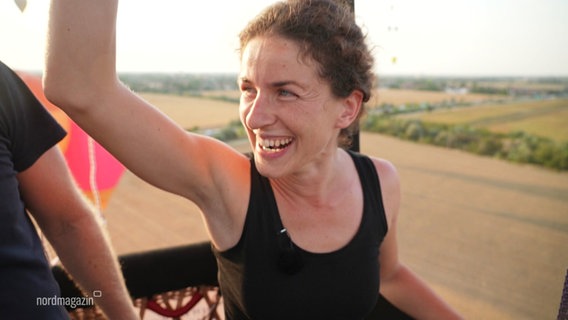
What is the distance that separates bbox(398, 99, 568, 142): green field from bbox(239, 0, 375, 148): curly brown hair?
857cm

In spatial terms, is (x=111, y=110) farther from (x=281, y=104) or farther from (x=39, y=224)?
(x=39, y=224)

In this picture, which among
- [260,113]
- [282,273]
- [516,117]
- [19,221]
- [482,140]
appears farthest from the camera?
[516,117]

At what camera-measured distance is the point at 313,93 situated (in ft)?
4.06

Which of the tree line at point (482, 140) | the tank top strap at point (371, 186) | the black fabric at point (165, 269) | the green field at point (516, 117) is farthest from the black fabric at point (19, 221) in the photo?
the green field at point (516, 117)

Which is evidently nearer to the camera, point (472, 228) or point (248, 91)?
point (248, 91)

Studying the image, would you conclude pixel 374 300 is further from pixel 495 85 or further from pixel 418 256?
pixel 495 85

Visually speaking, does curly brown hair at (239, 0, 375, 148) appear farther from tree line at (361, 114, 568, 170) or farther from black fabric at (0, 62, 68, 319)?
tree line at (361, 114, 568, 170)

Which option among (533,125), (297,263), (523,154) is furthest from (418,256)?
(533,125)

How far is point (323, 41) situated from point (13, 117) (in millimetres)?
862

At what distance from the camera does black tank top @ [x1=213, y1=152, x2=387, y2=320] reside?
1.32 meters

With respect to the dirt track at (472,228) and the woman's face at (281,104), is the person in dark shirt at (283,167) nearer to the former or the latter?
the woman's face at (281,104)

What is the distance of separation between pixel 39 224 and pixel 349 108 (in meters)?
1.07

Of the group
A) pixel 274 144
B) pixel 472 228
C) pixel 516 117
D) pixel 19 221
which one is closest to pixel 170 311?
pixel 19 221

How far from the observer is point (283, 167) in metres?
1.24
